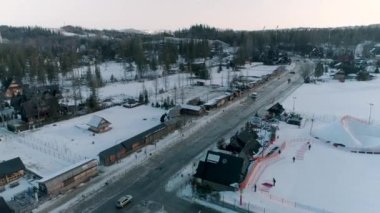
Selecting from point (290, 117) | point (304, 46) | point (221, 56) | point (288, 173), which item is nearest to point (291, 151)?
point (288, 173)

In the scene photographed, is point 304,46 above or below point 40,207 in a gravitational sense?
above

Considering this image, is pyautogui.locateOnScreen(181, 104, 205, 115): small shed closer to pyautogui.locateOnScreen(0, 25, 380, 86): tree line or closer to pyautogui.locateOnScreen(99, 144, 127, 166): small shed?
pyautogui.locateOnScreen(99, 144, 127, 166): small shed

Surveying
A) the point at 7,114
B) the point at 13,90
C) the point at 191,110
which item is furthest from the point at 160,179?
the point at 13,90

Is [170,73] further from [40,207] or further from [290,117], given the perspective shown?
[40,207]

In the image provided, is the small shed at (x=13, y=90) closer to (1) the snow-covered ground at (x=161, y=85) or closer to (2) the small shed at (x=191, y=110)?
(1) the snow-covered ground at (x=161, y=85)

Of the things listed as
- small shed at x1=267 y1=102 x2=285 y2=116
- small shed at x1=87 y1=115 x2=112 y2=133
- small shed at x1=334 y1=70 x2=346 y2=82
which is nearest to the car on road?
small shed at x1=87 y1=115 x2=112 y2=133

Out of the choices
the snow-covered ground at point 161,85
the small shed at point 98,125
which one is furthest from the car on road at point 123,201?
the snow-covered ground at point 161,85
